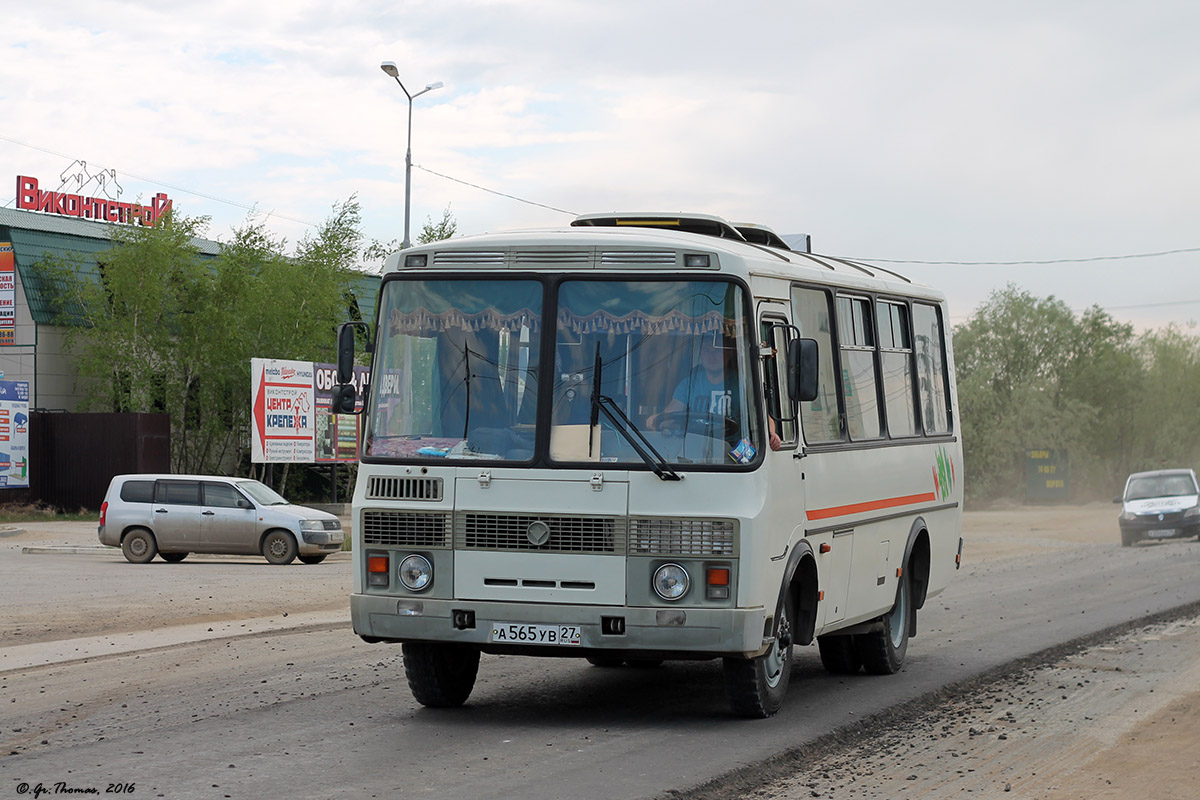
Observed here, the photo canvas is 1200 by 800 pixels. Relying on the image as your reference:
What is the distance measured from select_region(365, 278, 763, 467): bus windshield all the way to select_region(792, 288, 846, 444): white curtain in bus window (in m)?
1.01

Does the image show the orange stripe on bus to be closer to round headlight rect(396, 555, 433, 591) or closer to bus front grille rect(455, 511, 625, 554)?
bus front grille rect(455, 511, 625, 554)

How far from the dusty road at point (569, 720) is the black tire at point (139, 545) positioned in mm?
9257

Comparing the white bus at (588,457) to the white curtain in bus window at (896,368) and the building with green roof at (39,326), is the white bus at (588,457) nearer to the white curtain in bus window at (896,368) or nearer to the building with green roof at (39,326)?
the white curtain in bus window at (896,368)

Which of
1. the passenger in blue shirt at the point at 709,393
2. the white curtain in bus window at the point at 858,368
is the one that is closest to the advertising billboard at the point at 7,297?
the white curtain in bus window at the point at 858,368

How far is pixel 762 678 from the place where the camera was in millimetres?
9062

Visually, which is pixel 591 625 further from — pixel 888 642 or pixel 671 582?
pixel 888 642

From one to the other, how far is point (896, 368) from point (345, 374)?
481 centimetres

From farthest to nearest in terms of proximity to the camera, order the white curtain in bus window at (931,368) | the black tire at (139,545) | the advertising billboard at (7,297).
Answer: the advertising billboard at (7,297) → the black tire at (139,545) → the white curtain in bus window at (931,368)

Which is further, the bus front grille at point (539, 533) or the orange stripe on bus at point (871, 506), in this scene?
the orange stripe on bus at point (871, 506)

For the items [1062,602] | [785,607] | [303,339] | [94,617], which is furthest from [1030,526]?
[785,607]

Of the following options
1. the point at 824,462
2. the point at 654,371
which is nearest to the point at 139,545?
the point at 824,462

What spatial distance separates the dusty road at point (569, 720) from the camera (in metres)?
7.34

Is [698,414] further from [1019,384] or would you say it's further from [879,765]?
[1019,384]

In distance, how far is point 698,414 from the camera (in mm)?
8641
